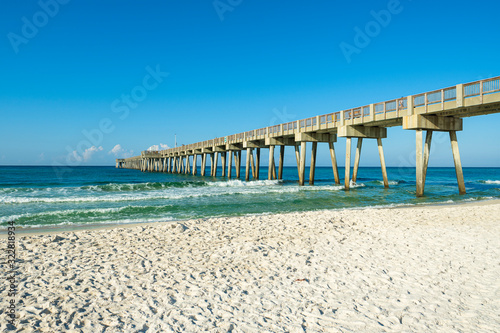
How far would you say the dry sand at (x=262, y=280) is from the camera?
13.2 ft

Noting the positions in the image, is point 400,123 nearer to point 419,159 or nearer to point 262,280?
point 419,159

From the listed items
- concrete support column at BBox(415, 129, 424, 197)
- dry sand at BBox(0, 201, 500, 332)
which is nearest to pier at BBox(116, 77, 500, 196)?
concrete support column at BBox(415, 129, 424, 197)

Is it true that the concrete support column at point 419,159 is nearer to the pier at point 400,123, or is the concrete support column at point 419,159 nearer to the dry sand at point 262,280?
the pier at point 400,123

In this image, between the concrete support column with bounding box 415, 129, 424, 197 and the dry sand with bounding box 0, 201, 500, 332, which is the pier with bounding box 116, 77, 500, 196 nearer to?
the concrete support column with bounding box 415, 129, 424, 197

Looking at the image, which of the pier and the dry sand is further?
the pier

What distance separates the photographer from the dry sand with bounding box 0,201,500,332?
13.2 feet

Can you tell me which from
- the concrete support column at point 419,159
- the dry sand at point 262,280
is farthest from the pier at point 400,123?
the dry sand at point 262,280

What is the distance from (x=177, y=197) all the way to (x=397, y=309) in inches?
696

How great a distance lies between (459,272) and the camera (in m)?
5.78

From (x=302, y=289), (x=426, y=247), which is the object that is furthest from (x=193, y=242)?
(x=426, y=247)

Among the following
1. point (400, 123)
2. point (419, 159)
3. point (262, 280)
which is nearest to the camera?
point (262, 280)

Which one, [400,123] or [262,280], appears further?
[400,123]

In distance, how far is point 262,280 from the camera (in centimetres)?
545

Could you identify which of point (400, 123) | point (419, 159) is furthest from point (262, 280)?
point (400, 123)
